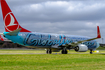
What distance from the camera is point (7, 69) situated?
1038 centimetres

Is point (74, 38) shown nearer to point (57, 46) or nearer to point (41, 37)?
point (57, 46)

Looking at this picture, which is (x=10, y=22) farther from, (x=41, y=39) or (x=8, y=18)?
(x=41, y=39)

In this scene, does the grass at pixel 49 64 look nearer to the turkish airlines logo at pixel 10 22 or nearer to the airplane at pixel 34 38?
the airplane at pixel 34 38

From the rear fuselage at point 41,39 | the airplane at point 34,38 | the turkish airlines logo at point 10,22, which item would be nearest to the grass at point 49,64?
the airplane at point 34,38

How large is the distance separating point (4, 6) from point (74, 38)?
52.3ft

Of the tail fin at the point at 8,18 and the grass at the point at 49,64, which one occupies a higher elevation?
the tail fin at the point at 8,18

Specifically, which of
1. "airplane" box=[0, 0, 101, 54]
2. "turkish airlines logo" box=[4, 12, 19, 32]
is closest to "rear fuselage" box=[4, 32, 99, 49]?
"airplane" box=[0, 0, 101, 54]

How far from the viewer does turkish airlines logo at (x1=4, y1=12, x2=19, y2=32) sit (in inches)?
1048

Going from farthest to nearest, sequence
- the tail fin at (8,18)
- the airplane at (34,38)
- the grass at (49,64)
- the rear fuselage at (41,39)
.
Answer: the rear fuselage at (41,39), the airplane at (34,38), the tail fin at (8,18), the grass at (49,64)

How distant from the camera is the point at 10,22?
88.8 feet

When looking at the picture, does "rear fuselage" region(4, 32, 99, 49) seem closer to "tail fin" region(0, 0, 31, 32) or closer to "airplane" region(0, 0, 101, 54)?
"airplane" region(0, 0, 101, 54)

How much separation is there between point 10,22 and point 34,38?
506 cm

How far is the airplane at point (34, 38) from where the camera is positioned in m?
26.6

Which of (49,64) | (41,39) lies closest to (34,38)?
(41,39)
